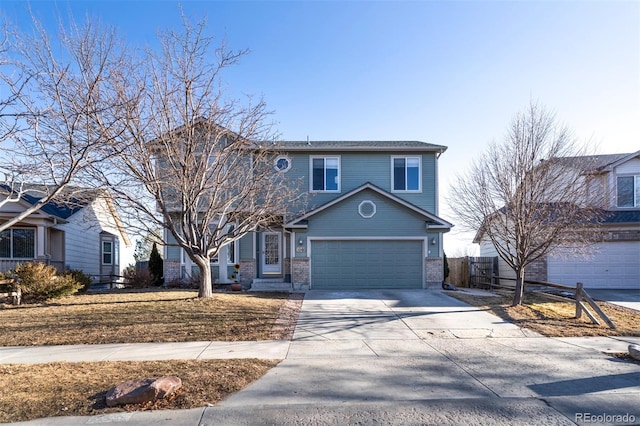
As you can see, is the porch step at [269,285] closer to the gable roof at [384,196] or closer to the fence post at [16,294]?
the gable roof at [384,196]

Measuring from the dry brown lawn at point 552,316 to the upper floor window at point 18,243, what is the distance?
17.9 metres

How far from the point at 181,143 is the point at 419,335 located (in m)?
8.06

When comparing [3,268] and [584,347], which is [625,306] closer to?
[584,347]

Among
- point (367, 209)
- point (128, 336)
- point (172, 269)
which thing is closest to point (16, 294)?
point (172, 269)

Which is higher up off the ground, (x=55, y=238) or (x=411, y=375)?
(x=55, y=238)

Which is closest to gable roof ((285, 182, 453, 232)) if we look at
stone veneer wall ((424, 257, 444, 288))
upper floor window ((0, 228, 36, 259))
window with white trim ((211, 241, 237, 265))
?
stone veneer wall ((424, 257, 444, 288))

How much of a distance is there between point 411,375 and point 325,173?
12561mm

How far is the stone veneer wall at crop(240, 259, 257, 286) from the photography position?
16938 millimetres

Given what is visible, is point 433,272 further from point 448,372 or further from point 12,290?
point 12,290

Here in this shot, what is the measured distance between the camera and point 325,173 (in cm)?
1778

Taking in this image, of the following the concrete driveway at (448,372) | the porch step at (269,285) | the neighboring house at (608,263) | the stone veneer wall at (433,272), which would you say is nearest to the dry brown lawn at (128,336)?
the concrete driveway at (448,372)

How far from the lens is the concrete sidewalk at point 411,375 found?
4.56 meters

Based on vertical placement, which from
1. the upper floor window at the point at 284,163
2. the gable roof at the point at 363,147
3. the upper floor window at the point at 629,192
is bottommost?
the upper floor window at the point at 629,192

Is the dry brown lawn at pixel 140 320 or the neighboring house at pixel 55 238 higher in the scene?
the neighboring house at pixel 55 238
